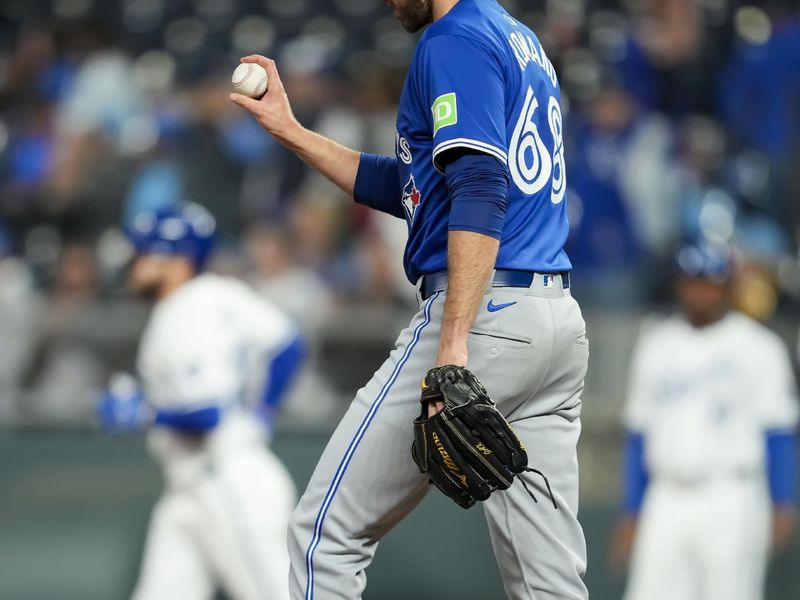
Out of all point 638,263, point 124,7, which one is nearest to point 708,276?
point 638,263

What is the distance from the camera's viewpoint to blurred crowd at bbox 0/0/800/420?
7.46 m

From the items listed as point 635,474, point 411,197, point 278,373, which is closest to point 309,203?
point 278,373

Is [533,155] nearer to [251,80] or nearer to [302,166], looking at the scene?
[251,80]

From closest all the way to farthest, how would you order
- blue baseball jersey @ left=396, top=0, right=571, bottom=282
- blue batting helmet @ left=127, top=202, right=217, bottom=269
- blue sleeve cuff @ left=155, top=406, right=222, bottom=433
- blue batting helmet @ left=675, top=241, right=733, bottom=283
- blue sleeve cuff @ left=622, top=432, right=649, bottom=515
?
1. blue baseball jersey @ left=396, top=0, right=571, bottom=282
2. blue sleeve cuff @ left=155, top=406, right=222, bottom=433
3. blue batting helmet @ left=127, top=202, right=217, bottom=269
4. blue batting helmet @ left=675, top=241, right=733, bottom=283
5. blue sleeve cuff @ left=622, top=432, right=649, bottom=515

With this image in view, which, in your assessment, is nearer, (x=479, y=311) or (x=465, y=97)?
(x=465, y=97)

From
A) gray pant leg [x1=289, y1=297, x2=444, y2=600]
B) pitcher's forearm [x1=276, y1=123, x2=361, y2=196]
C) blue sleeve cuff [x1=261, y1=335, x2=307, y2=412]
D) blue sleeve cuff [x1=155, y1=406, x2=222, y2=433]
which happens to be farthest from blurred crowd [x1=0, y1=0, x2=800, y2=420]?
gray pant leg [x1=289, y1=297, x2=444, y2=600]

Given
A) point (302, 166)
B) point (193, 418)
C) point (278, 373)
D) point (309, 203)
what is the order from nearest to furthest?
1. point (193, 418)
2. point (278, 373)
3. point (309, 203)
4. point (302, 166)

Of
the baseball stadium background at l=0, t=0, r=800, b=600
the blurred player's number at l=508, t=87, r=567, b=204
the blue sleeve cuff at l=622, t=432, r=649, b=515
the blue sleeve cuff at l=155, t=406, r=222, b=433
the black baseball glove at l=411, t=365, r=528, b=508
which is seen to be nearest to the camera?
the black baseball glove at l=411, t=365, r=528, b=508

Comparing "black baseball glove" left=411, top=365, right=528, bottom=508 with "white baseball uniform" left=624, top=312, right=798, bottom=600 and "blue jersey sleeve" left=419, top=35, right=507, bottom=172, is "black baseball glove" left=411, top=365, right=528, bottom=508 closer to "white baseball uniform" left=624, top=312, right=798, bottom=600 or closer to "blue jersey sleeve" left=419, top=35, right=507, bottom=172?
"blue jersey sleeve" left=419, top=35, right=507, bottom=172

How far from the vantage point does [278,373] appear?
5.80 m

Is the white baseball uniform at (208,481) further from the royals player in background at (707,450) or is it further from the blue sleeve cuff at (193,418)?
the royals player in background at (707,450)

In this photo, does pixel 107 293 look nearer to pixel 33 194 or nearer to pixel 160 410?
pixel 33 194

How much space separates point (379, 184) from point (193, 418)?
1875 mm

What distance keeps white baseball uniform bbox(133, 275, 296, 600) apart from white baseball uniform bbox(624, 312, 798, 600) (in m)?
1.63
